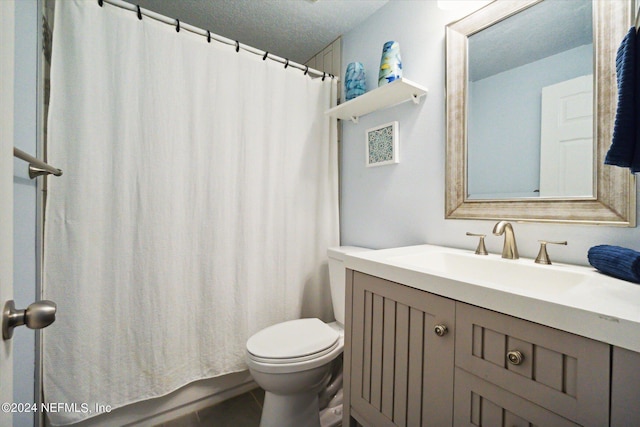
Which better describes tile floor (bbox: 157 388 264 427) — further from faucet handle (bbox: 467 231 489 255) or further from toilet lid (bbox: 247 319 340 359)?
faucet handle (bbox: 467 231 489 255)

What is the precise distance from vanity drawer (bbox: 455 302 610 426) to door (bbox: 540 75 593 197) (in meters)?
0.62

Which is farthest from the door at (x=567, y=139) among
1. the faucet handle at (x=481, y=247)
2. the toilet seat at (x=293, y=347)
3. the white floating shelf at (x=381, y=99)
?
the toilet seat at (x=293, y=347)

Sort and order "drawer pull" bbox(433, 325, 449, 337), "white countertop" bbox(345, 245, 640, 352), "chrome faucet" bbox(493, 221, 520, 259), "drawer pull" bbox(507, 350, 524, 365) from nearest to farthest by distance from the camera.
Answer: "white countertop" bbox(345, 245, 640, 352) < "drawer pull" bbox(507, 350, 524, 365) < "drawer pull" bbox(433, 325, 449, 337) < "chrome faucet" bbox(493, 221, 520, 259)

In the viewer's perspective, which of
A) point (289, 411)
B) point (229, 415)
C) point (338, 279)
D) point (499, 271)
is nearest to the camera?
point (499, 271)

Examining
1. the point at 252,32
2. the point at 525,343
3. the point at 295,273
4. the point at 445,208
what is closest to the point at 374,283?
the point at 525,343

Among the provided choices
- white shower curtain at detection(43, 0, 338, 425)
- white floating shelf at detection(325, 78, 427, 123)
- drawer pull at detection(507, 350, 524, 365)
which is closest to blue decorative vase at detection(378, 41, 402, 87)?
white floating shelf at detection(325, 78, 427, 123)

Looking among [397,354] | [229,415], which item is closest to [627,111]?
[397,354]

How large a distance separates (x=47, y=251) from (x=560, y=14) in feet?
7.05

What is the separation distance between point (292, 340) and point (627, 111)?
1.37 metres

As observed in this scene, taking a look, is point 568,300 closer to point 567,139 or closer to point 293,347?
point 567,139

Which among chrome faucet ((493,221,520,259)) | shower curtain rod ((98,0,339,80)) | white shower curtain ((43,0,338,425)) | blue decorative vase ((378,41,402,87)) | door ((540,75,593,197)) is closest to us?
door ((540,75,593,197))

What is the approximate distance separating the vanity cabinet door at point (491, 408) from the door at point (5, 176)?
35.5 inches

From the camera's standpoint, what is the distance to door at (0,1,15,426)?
1.22 ft

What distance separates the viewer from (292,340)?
1273mm
